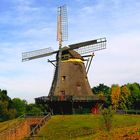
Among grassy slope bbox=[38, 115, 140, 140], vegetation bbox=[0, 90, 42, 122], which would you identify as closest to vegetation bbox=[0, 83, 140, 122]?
vegetation bbox=[0, 90, 42, 122]

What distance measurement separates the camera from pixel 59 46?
63500 mm

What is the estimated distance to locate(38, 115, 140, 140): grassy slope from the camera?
1818 inches

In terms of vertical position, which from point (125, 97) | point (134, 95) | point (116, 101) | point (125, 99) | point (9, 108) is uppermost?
point (134, 95)

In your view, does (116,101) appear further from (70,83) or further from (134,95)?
(70,83)

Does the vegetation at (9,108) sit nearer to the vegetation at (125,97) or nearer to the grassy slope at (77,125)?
the vegetation at (125,97)

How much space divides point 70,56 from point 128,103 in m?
39.2

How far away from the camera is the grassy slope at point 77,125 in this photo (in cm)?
4619

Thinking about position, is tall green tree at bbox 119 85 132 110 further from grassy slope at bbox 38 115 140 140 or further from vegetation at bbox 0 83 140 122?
grassy slope at bbox 38 115 140 140

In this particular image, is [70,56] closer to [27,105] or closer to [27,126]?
[27,126]

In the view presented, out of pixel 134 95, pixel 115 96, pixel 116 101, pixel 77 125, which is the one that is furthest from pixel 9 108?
pixel 77 125

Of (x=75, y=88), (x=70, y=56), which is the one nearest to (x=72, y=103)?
(x=75, y=88)

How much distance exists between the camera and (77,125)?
51469mm

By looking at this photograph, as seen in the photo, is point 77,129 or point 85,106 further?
point 85,106

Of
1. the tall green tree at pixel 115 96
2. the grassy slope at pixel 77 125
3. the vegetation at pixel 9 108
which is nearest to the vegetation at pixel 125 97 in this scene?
the tall green tree at pixel 115 96
